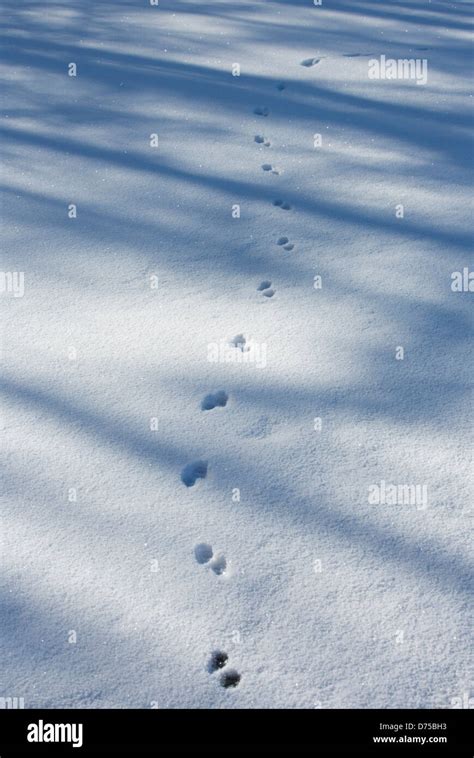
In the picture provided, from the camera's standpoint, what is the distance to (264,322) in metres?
2.71

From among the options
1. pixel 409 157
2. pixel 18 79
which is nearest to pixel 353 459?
pixel 409 157

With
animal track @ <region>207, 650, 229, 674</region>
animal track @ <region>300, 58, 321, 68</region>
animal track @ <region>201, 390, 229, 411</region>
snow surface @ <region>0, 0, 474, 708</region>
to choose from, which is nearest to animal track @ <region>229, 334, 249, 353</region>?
snow surface @ <region>0, 0, 474, 708</region>

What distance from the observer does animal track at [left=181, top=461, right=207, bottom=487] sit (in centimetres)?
211

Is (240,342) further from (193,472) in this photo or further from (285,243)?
(285,243)

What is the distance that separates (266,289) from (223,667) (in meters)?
1.60

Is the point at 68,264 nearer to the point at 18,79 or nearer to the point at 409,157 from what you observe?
the point at 409,157

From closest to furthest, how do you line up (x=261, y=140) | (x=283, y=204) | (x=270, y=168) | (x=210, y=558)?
Answer: (x=210, y=558), (x=283, y=204), (x=270, y=168), (x=261, y=140)

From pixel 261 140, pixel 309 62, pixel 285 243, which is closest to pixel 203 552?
pixel 285 243

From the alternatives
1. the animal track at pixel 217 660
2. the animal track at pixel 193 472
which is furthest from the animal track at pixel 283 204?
the animal track at pixel 217 660

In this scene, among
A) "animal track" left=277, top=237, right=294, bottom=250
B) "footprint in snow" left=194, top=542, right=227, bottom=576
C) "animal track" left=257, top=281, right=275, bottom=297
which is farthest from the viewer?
"animal track" left=277, top=237, right=294, bottom=250

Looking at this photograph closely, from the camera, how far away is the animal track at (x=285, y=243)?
10.3ft

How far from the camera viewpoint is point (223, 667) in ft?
5.51

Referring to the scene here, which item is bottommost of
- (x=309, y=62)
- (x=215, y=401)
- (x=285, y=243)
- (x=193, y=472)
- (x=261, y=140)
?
(x=193, y=472)

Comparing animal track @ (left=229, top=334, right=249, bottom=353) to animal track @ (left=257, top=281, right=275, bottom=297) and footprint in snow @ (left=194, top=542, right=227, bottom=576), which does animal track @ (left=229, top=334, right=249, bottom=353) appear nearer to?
animal track @ (left=257, top=281, right=275, bottom=297)
